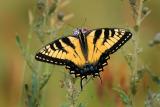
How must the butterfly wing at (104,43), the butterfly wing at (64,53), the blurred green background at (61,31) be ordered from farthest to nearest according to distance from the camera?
the blurred green background at (61,31)
the butterfly wing at (104,43)
the butterfly wing at (64,53)

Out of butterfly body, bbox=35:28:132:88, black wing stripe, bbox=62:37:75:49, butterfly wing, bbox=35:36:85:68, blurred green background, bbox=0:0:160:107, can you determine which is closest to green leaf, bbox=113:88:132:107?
butterfly body, bbox=35:28:132:88

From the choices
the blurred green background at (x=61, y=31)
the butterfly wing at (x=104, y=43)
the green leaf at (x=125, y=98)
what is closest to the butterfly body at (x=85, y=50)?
the butterfly wing at (x=104, y=43)

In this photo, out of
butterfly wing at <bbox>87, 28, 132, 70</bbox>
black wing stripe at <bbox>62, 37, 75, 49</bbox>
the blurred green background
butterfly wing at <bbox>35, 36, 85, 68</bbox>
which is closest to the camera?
butterfly wing at <bbox>35, 36, 85, 68</bbox>

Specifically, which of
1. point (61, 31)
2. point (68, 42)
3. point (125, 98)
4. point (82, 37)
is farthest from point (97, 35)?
point (61, 31)

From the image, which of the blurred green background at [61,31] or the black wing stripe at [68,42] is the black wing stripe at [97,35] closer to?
the black wing stripe at [68,42]

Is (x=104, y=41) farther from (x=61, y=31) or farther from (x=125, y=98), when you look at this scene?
(x=61, y=31)

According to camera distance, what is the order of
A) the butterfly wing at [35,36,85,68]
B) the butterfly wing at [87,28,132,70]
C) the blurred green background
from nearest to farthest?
the butterfly wing at [35,36,85,68] → the butterfly wing at [87,28,132,70] → the blurred green background

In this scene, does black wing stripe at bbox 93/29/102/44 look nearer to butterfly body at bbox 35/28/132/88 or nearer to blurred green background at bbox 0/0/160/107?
butterfly body at bbox 35/28/132/88

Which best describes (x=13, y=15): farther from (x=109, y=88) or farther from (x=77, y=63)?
(x=77, y=63)
